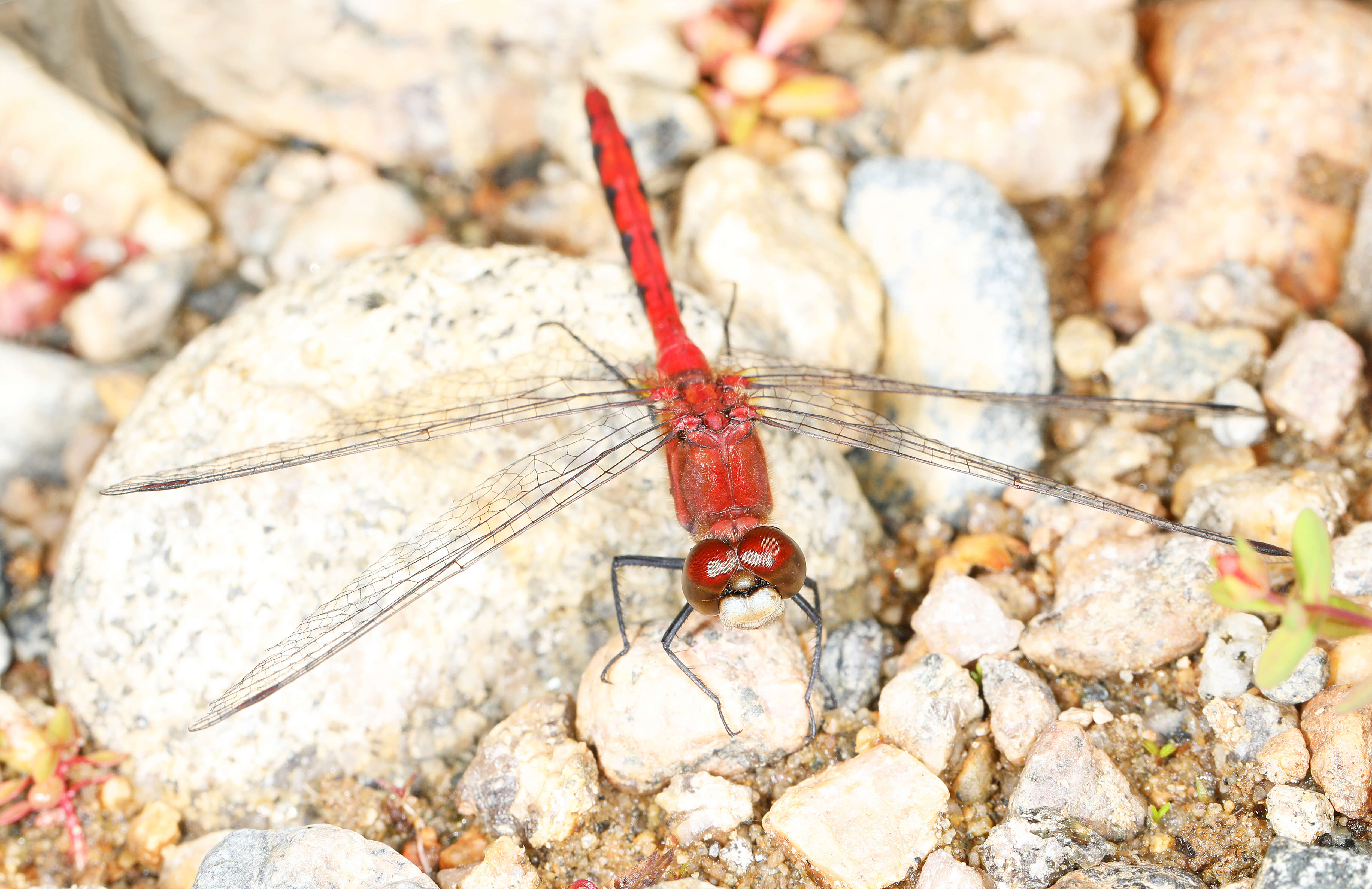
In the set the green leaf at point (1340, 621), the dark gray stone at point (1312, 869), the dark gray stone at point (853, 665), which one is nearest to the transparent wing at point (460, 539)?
the dark gray stone at point (853, 665)

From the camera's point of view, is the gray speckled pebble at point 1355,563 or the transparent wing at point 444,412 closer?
the gray speckled pebble at point 1355,563

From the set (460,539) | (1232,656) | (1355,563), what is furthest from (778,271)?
(1355,563)

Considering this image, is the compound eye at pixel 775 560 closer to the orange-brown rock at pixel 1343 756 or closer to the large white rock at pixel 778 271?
the large white rock at pixel 778 271

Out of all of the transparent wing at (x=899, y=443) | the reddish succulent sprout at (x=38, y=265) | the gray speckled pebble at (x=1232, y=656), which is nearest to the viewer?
the gray speckled pebble at (x=1232, y=656)

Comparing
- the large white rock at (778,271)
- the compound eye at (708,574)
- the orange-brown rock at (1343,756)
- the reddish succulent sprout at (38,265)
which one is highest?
the reddish succulent sprout at (38,265)

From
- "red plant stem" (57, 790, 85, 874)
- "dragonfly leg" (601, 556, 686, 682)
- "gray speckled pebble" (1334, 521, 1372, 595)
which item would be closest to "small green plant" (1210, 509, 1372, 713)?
"gray speckled pebble" (1334, 521, 1372, 595)

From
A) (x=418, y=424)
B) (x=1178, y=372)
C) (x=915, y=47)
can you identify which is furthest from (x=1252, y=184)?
(x=418, y=424)

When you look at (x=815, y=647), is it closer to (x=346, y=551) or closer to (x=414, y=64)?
(x=346, y=551)
